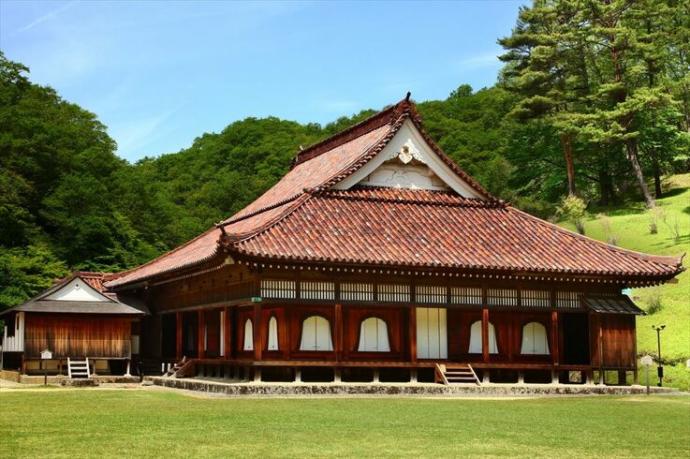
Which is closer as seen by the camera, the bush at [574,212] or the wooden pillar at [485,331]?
the wooden pillar at [485,331]

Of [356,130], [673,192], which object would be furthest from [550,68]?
[356,130]

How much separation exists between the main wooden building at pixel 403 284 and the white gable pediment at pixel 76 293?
247 centimetres

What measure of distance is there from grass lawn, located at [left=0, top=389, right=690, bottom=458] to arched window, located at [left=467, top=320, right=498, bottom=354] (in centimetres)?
723

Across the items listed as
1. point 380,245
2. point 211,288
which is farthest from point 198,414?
point 211,288

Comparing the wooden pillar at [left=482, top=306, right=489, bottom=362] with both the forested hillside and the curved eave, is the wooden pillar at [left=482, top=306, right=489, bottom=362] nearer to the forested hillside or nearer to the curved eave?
the curved eave

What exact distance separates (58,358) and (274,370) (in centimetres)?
1091

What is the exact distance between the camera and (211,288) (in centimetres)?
3198

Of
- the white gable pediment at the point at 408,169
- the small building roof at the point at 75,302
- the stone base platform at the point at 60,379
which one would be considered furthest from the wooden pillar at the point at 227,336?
the small building roof at the point at 75,302

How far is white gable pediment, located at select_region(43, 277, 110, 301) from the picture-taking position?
116ft

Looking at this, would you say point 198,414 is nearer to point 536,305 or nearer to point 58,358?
point 536,305

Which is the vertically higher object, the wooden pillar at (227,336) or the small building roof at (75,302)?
the small building roof at (75,302)

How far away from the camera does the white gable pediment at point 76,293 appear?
35219 mm

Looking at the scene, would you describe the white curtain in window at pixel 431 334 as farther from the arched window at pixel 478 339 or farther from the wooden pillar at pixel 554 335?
the wooden pillar at pixel 554 335

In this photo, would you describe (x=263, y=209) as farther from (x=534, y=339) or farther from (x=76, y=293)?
(x=534, y=339)
